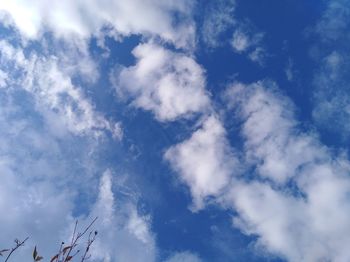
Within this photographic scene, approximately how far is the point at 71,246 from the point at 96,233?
43.5 inches

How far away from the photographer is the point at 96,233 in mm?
15023

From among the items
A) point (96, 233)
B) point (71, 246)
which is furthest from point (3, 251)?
point (96, 233)

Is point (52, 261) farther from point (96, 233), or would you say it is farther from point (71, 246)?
point (96, 233)

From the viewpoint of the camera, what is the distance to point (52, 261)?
1524 centimetres

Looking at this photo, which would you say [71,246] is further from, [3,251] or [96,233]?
[3,251]

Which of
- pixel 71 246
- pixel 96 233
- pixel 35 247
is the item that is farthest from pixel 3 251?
pixel 96 233

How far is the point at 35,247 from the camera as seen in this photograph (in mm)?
15336

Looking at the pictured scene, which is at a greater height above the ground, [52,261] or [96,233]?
[96,233]

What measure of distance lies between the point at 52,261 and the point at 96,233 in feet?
7.48

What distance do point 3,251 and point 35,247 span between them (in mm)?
1740

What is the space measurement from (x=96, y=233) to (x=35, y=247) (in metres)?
2.76

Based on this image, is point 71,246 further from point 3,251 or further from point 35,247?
point 3,251

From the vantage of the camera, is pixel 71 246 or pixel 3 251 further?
pixel 3 251

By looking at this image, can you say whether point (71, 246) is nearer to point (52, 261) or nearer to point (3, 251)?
point (52, 261)
